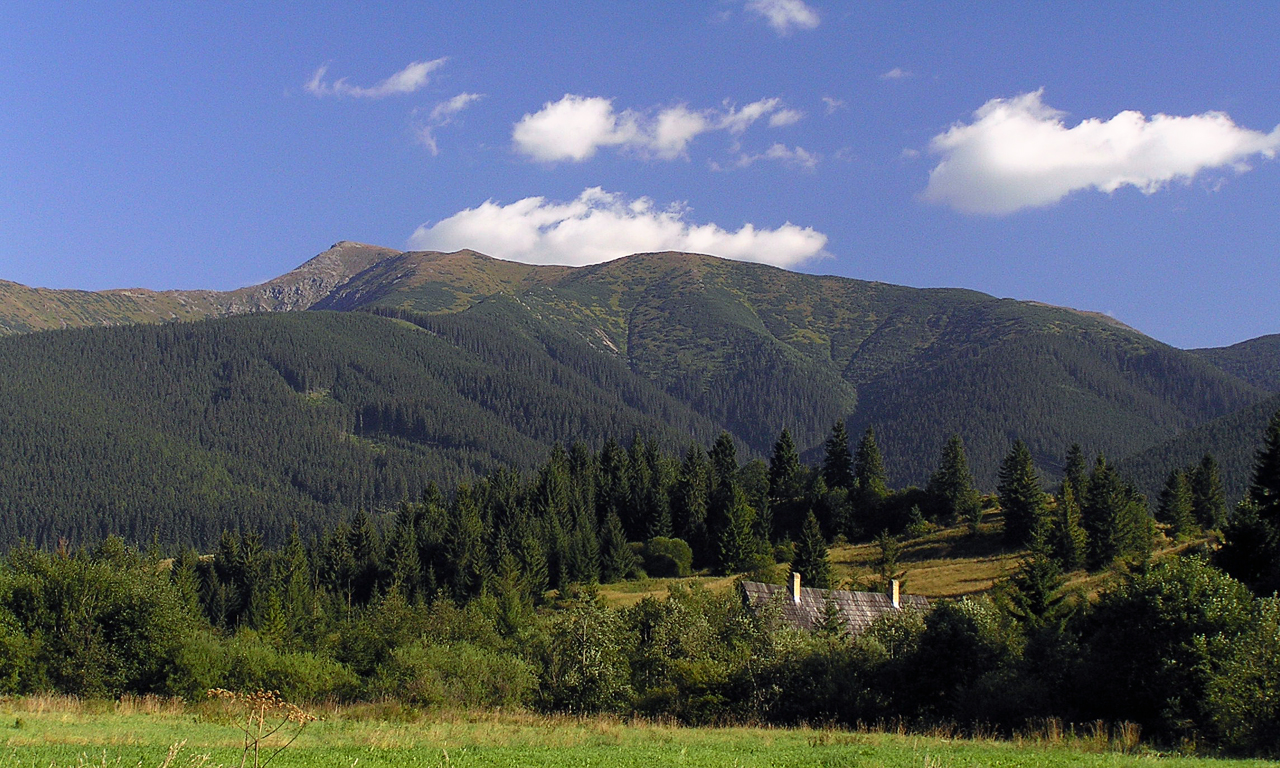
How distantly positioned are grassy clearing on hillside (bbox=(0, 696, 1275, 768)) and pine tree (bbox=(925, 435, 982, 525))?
3074 inches

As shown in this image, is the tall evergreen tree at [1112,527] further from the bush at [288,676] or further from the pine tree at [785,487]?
the bush at [288,676]

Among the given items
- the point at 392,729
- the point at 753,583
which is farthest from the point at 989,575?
the point at 392,729

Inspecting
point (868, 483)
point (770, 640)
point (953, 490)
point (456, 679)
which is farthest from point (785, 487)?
point (456, 679)

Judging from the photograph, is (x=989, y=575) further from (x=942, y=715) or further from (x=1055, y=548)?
(x=942, y=715)

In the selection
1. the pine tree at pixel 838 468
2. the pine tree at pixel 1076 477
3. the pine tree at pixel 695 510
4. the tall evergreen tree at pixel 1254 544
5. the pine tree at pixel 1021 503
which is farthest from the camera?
the pine tree at pixel 838 468

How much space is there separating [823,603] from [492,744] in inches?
1633

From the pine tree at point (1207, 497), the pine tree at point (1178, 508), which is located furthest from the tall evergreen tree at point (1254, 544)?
the pine tree at point (1207, 497)

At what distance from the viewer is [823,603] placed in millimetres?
66188

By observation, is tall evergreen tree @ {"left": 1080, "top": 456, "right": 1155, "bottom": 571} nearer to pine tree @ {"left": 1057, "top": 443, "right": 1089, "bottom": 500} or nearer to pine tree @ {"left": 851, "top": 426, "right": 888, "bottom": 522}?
pine tree @ {"left": 1057, "top": 443, "right": 1089, "bottom": 500}

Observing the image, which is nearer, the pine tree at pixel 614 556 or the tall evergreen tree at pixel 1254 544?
the tall evergreen tree at pixel 1254 544

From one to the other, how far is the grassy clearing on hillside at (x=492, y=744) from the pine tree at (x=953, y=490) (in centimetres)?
7808

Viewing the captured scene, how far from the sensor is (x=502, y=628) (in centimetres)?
7569

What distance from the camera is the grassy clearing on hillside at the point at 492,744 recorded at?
23.5 metres

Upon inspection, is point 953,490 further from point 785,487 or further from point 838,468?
point 785,487
